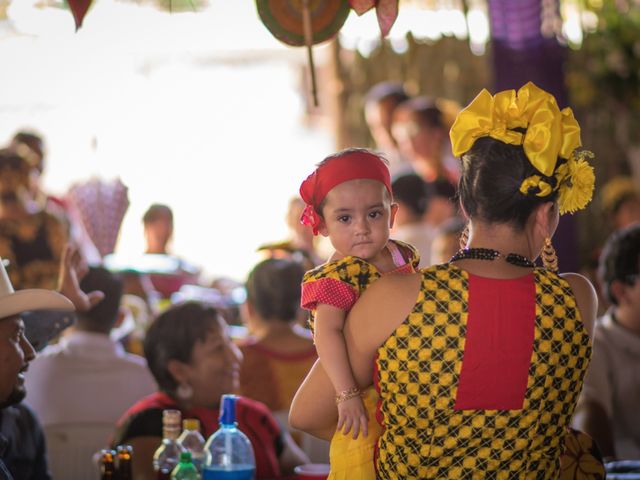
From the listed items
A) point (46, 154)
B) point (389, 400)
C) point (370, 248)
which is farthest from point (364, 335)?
point (46, 154)

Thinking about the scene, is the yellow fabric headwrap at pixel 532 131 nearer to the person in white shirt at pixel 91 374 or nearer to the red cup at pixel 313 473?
the red cup at pixel 313 473

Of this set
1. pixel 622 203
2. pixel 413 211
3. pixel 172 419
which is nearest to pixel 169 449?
pixel 172 419

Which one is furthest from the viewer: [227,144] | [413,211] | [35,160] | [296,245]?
[227,144]

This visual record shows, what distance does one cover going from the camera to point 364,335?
82.4 inches

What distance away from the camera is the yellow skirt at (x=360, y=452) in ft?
7.29

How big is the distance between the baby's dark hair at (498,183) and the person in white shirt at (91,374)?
2128 mm

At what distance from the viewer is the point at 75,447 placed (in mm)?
3676

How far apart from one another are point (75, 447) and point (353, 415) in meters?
1.86

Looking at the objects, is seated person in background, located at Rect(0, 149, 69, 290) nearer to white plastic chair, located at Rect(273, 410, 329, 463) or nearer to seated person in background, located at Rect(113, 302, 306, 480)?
white plastic chair, located at Rect(273, 410, 329, 463)

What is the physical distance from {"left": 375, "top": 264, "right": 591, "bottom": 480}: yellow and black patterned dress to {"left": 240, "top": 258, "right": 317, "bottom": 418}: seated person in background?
181 cm

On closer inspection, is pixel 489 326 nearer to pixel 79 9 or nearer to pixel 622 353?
pixel 79 9

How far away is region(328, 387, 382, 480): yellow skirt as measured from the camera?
2223mm

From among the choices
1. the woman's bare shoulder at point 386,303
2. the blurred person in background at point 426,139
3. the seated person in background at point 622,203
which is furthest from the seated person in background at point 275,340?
the seated person in background at point 622,203

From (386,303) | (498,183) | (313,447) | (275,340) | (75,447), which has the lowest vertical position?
(313,447)
